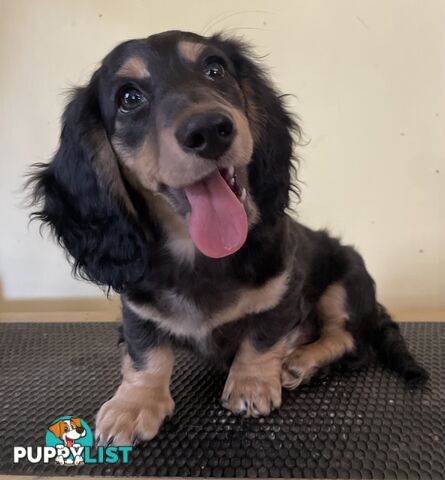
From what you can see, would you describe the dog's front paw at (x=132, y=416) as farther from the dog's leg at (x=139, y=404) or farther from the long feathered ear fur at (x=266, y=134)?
the long feathered ear fur at (x=266, y=134)

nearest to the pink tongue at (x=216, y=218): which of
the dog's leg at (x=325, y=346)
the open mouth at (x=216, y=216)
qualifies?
the open mouth at (x=216, y=216)

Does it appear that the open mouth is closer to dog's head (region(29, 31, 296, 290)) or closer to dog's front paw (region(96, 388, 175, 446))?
dog's head (region(29, 31, 296, 290))

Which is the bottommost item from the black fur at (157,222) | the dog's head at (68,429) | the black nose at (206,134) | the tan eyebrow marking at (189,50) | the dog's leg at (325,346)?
the dog's head at (68,429)

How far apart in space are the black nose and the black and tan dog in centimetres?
1

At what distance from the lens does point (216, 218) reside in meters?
0.87

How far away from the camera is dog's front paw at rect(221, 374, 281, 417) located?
97 cm

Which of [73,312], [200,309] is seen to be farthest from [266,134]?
[73,312]

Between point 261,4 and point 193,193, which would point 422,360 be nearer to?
point 193,193

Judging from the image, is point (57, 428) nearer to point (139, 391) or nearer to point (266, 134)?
point (139, 391)

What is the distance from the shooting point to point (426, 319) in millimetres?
1605

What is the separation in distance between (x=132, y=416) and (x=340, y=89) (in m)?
1.26

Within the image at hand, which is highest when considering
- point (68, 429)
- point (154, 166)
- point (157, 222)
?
point (154, 166)

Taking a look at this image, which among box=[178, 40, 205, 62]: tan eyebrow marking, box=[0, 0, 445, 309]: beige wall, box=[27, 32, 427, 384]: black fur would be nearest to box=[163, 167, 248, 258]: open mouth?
box=[27, 32, 427, 384]: black fur

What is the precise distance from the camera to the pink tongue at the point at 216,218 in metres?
0.86
